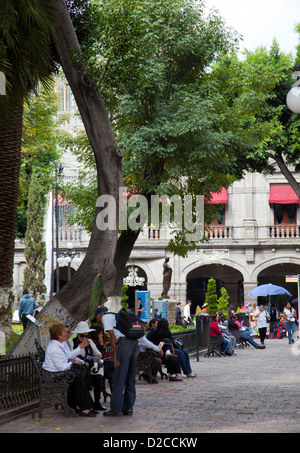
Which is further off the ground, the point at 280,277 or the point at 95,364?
the point at 280,277

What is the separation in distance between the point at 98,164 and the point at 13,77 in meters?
2.00

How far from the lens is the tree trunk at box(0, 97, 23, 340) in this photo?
12.2 meters

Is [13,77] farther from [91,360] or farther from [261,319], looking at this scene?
[261,319]

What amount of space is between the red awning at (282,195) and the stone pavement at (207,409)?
2234 cm

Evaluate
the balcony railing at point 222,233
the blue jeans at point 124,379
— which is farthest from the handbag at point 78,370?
the balcony railing at point 222,233

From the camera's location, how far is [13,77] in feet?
36.3

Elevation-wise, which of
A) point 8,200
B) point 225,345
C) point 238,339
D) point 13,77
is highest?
point 13,77

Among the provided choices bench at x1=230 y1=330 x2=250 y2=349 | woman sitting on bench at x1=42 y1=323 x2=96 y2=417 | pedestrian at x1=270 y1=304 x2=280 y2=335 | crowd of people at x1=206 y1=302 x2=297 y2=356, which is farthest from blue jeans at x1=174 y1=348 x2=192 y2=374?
pedestrian at x1=270 y1=304 x2=280 y2=335

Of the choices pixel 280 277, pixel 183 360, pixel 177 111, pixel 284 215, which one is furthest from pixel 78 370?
pixel 280 277

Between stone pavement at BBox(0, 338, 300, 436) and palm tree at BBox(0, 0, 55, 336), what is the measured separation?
3399 mm

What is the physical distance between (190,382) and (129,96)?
8788mm

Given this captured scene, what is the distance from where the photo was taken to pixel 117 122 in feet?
65.3

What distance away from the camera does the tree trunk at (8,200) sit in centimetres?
1220
